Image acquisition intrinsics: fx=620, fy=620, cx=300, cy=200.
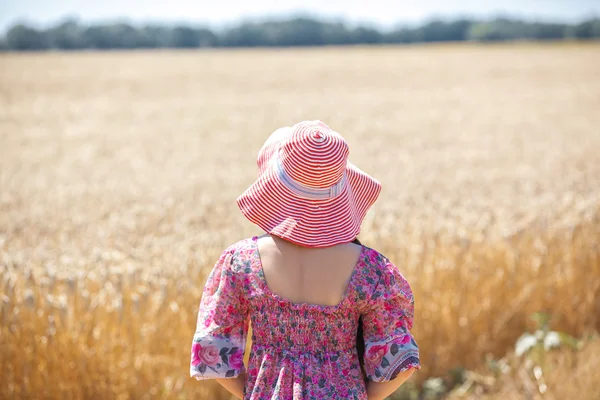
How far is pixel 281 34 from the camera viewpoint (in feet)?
160

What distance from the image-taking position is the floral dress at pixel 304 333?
172 centimetres

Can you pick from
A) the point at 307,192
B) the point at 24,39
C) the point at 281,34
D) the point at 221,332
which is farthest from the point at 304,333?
the point at 281,34

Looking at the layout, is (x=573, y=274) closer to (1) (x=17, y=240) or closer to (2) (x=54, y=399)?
(2) (x=54, y=399)

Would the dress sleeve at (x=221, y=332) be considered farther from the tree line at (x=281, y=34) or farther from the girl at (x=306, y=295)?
the tree line at (x=281, y=34)

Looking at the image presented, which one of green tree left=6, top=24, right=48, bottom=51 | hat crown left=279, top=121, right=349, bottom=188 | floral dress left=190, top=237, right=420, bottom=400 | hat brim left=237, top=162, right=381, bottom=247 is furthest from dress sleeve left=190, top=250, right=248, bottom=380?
green tree left=6, top=24, right=48, bottom=51

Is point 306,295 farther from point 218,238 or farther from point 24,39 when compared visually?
point 24,39

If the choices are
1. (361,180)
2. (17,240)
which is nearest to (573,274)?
(361,180)

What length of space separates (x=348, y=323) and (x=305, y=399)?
242 millimetres

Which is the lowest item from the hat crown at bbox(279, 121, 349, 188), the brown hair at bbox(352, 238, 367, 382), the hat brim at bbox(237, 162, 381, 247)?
the brown hair at bbox(352, 238, 367, 382)

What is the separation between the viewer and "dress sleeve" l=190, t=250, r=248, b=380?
177 centimetres

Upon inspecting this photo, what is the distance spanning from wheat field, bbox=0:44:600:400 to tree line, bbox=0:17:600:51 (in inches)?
1267

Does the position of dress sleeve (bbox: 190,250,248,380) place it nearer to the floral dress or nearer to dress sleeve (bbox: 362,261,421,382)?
the floral dress

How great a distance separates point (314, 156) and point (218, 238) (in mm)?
2637

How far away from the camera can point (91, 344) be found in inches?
127
